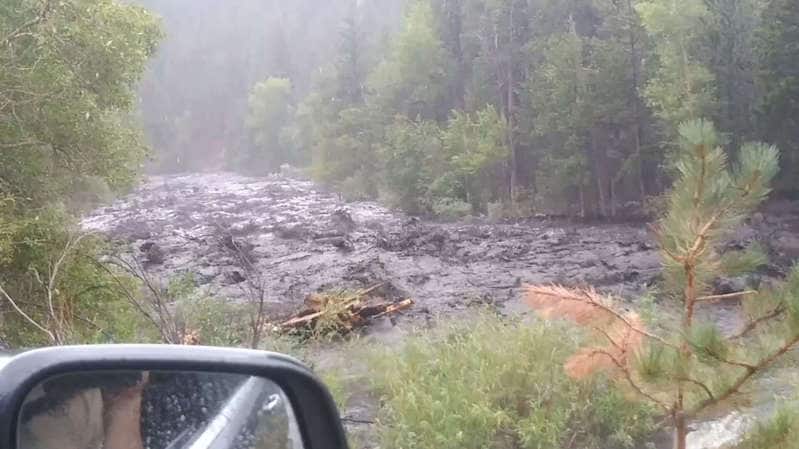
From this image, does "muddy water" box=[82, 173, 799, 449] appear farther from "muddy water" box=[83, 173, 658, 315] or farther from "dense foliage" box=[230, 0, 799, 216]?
"dense foliage" box=[230, 0, 799, 216]

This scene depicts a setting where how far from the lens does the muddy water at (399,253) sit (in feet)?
52.6

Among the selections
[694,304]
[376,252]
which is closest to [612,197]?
[376,252]

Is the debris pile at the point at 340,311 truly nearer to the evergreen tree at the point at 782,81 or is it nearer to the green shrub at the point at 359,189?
the evergreen tree at the point at 782,81

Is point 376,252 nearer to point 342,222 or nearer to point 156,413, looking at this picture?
point 342,222

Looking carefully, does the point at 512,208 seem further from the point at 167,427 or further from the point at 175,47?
the point at 175,47

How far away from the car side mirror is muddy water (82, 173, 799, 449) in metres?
6.57

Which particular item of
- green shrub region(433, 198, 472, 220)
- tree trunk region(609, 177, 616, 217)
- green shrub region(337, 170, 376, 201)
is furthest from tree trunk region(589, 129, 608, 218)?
green shrub region(337, 170, 376, 201)

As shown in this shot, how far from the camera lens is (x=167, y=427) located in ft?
5.68

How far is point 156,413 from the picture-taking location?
1720mm

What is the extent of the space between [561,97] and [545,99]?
4.12 feet

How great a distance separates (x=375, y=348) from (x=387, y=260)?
10.3m

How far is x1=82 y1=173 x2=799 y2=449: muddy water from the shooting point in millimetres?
16031

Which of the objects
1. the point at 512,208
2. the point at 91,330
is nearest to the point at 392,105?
the point at 512,208

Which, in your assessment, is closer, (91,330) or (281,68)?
(91,330)
